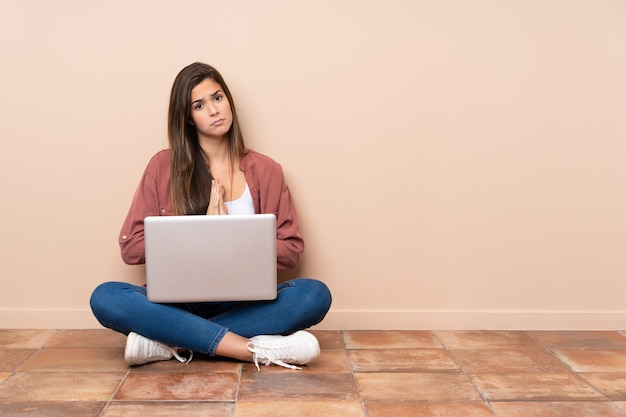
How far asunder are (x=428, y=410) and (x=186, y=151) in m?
1.25

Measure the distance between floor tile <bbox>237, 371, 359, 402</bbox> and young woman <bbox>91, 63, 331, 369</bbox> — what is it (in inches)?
4.2

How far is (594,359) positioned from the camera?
2686mm

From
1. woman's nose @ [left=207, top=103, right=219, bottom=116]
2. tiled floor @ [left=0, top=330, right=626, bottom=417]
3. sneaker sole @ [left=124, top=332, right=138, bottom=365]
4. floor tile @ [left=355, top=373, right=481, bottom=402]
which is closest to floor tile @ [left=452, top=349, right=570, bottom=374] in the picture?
tiled floor @ [left=0, top=330, right=626, bottom=417]

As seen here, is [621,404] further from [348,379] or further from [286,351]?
[286,351]

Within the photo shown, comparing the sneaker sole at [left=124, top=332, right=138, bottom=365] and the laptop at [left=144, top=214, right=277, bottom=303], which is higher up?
the laptop at [left=144, top=214, right=277, bottom=303]

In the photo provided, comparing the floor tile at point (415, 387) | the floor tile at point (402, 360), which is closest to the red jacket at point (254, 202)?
the floor tile at point (402, 360)

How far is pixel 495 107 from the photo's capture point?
9.80 ft

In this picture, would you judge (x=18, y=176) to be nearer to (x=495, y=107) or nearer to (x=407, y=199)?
(x=407, y=199)

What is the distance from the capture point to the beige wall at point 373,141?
2.92 m

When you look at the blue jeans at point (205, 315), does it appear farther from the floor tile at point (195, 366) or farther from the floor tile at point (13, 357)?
the floor tile at point (13, 357)

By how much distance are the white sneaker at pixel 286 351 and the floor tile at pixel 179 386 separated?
136 millimetres

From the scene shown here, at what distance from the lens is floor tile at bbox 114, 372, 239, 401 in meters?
2.22

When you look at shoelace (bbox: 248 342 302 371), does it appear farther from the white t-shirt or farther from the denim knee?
the white t-shirt

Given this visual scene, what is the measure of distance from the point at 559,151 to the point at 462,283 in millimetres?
622
